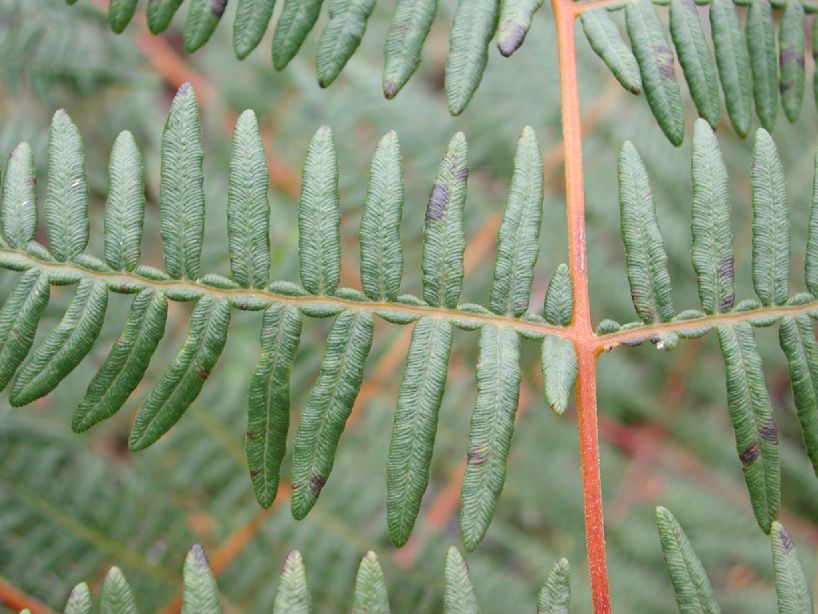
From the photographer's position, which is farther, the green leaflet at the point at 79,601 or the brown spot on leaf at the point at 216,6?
the brown spot on leaf at the point at 216,6

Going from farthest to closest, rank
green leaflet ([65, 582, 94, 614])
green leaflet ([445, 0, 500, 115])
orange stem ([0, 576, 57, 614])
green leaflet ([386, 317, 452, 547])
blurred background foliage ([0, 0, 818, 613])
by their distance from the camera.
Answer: blurred background foliage ([0, 0, 818, 613]) < orange stem ([0, 576, 57, 614]) < green leaflet ([445, 0, 500, 115]) < green leaflet ([386, 317, 452, 547]) < green leaflet ([65, 582, 94, 614])

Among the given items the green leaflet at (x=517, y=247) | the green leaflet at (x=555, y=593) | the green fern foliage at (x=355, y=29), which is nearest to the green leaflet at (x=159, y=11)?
the green fern foliage at (x=355, y=29)

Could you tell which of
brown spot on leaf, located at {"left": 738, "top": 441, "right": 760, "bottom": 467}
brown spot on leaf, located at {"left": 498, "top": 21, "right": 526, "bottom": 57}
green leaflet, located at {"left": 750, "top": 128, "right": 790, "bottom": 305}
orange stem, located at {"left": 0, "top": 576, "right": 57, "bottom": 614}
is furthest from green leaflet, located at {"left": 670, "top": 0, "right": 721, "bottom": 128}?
orange stem, located at {"left": 0, "top": 576, "right": 57, "bottom": 614}

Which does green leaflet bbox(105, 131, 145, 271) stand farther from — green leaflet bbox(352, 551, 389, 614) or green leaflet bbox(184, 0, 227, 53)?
green leaflet bbox(352, 551, 389, 614)

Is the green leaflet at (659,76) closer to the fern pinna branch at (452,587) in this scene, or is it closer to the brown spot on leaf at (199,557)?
the fern pinna branch at (452,587)

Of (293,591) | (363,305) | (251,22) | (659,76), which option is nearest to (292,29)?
(251,22)

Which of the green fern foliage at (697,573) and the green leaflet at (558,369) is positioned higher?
the green leaflet at (558,369)

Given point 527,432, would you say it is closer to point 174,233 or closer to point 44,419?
point 44,419

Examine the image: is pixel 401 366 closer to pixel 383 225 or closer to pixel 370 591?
pixel 383 225
